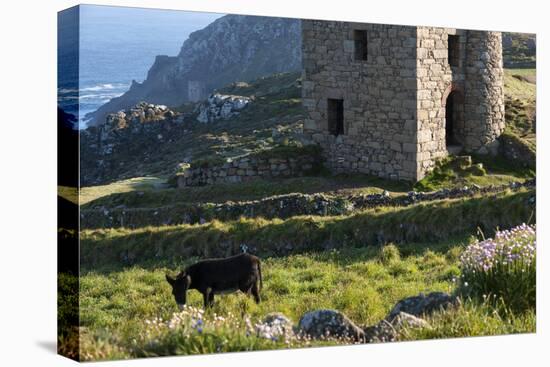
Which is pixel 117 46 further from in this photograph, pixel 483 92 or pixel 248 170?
pixel 483 92

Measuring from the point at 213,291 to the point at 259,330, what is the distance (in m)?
0.83

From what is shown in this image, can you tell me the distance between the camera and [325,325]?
14898mm

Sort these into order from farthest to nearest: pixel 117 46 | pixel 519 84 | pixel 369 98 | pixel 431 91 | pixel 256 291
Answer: pixel 519 84 → pixel 431 91 → pixel 369 98 → pixel 256 291 → pixel 117 46

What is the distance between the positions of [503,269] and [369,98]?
3.56 metres

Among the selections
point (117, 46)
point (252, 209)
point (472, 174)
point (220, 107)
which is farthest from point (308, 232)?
point (117, 46)

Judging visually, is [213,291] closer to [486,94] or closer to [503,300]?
[503,300]

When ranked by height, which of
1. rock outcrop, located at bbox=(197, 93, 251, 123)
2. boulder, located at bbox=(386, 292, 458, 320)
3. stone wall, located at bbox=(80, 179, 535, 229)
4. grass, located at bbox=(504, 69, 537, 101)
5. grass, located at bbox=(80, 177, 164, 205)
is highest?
grass, located at bbox=(504, 69, 537, 101)

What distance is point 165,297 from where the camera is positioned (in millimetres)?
14750

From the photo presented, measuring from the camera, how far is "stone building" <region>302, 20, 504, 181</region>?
1762cm

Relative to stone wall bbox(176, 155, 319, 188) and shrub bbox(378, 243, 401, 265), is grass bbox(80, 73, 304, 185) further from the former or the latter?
shrub bbox(378, 243, 401, 265)

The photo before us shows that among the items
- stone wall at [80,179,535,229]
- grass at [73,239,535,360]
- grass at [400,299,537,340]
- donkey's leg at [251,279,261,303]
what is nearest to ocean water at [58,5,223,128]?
stone wall at [80,179,535,229]

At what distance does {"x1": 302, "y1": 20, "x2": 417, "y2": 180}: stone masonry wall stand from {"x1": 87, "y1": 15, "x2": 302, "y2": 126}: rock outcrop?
0.66 metres

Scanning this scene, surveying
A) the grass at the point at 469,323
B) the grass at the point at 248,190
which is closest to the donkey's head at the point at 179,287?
the grass at the point at 248,190

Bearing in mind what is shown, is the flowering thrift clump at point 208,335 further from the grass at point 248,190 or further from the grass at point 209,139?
the grass at point 209,139
